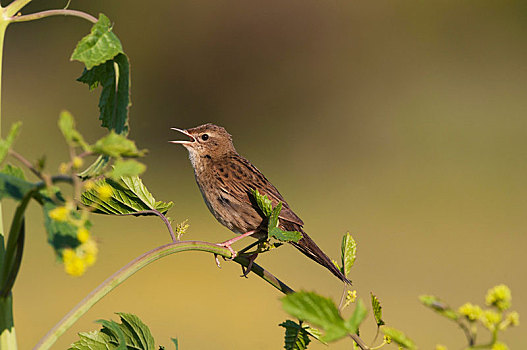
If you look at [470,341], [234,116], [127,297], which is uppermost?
[234,116]

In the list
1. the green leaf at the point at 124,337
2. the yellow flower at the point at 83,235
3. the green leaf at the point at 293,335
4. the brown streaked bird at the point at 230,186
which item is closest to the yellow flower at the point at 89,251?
the yellow flower at the point at 83,235

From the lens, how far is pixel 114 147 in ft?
2.52

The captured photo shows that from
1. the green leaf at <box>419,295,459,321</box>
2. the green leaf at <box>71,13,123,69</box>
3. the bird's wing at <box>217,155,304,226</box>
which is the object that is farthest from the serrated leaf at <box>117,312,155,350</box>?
the bird's wing at <box>217,155,304,226</box>

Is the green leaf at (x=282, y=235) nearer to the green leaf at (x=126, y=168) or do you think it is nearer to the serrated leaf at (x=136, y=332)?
the serrated leaf at (x=136, y=332)

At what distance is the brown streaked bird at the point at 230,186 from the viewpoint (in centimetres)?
252

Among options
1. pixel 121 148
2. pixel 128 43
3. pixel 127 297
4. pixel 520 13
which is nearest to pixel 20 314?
pixel 127 297

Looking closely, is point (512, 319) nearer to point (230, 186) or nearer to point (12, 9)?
point (12, 9)

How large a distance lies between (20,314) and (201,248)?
734 centimetres

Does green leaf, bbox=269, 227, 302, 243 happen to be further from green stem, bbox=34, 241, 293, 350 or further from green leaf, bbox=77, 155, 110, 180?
green leaf, bbox=77, 155, 110, 180

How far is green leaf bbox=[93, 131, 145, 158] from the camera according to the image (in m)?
0.76

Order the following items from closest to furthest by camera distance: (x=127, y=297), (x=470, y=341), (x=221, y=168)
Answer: (x=470, y=341), (x=221, y=168), (x=127, y=297)

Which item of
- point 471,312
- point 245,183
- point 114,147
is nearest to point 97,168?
point 114,147

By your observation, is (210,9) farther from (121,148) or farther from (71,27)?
(121,148)

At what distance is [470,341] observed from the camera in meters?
0.72
